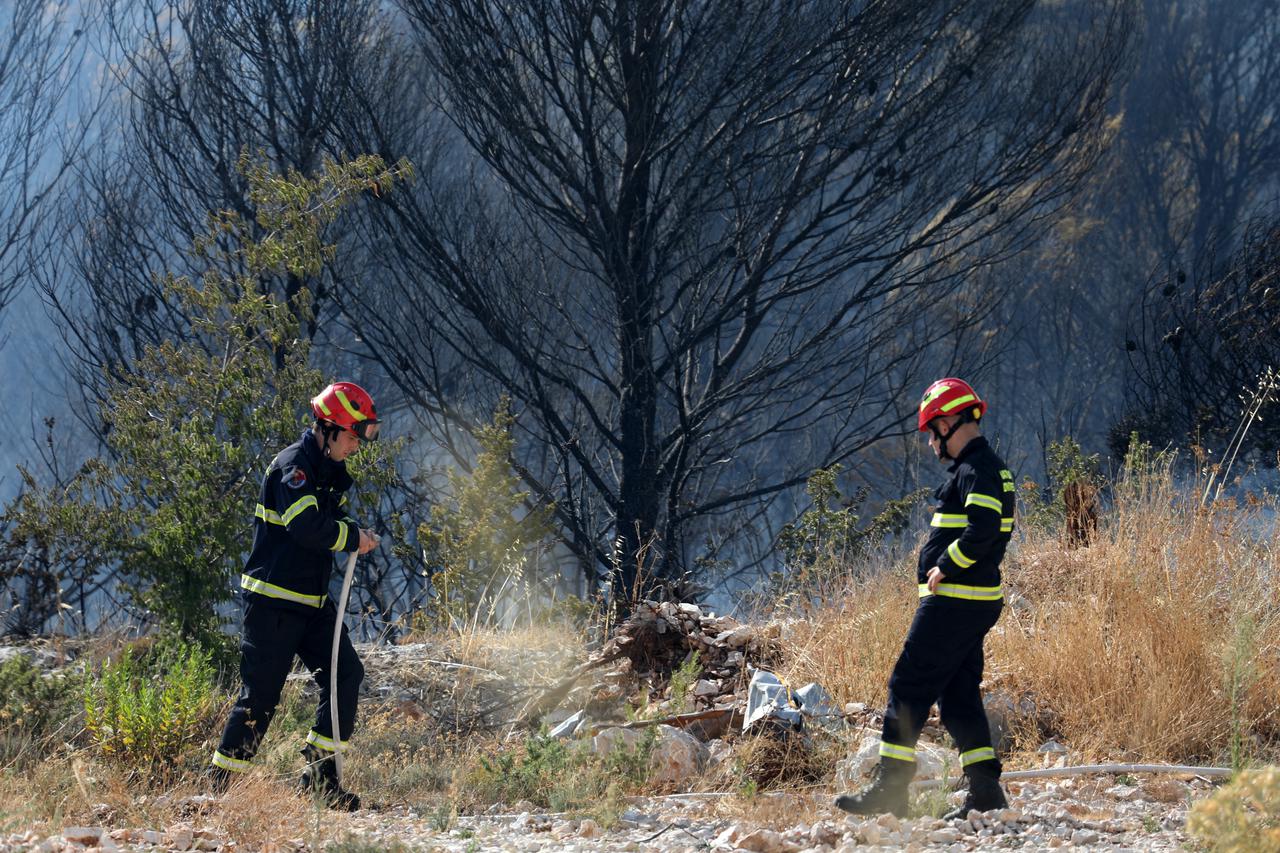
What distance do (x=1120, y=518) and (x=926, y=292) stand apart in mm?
5614

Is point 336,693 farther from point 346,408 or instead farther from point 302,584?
point 346,408

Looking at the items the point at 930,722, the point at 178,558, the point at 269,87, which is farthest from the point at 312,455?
the point at 269,87

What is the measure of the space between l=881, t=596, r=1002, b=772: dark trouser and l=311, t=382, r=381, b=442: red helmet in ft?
7.66

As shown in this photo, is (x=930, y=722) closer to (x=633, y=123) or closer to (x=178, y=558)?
(x=178, y=558)

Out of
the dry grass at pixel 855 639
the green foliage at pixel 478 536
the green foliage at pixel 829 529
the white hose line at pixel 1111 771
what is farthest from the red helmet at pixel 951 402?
the green foliage at pixel 478 536

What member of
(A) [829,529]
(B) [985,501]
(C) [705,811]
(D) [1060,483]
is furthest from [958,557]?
(D) [1060,483]

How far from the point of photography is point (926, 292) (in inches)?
476

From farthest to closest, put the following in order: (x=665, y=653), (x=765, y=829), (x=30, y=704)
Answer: (x=665, y=653) < (x=30, y=704) < (x=765, y=829)

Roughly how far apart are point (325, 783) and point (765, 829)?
1.89 m

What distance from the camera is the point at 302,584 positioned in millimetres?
5074

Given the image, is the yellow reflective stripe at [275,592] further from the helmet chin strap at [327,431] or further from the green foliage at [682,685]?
the green foliage at [682,685]

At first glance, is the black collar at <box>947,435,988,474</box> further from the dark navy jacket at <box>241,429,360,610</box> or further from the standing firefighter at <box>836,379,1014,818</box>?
the dark navy jacket at <box>241,429,360,610</box>

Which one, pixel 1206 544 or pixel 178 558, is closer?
pixel 1206 544

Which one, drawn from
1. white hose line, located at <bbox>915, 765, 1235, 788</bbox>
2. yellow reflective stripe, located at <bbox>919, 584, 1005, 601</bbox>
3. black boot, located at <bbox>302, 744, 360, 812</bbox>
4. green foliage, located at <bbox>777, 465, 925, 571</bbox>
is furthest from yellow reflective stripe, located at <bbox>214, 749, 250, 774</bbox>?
green foliage, located at <bbox>777, 465, 925, 571</bbox>
